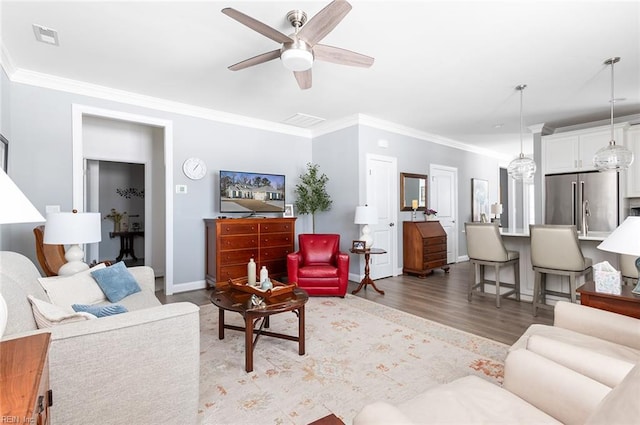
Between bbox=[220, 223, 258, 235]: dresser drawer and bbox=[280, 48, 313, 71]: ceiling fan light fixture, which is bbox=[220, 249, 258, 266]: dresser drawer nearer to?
bbox=[220, 223, 258, 235]: dresser drawer

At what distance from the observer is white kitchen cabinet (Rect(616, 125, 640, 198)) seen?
178 inches

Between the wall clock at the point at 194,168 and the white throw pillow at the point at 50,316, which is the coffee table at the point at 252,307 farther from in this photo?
the wall clock at the point at 194,168

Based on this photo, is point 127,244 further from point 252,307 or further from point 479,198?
point 479,198

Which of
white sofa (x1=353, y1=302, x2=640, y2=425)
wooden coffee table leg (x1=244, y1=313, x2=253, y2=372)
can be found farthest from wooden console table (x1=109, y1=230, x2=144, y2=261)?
white sofa (x1=353, y1=302, x2=640, y2=425)

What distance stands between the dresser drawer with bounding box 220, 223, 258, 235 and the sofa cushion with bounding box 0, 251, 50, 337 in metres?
2.26

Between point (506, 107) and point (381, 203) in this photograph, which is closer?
point (506, 107)

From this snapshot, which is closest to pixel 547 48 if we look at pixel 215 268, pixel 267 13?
pixel 267 13

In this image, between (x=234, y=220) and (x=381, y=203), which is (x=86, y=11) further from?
(x=381, y=203)

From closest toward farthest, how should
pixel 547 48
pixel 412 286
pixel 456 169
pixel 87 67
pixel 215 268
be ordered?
1. pixel 547 48
2. pixel 87 67
3. pixel 215 268
4. pixel 412 286
5. pixel 456 169

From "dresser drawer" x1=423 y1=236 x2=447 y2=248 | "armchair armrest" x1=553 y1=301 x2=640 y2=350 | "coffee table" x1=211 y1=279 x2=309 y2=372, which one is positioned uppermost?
"dresser drawer" x1=423 y1=236 x2=447 y2=248

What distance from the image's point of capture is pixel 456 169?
676 cm

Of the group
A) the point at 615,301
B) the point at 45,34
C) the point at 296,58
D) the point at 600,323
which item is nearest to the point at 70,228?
the point at 45,34

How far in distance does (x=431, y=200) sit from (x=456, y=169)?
1.19 meters

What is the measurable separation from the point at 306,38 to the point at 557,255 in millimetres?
3228
